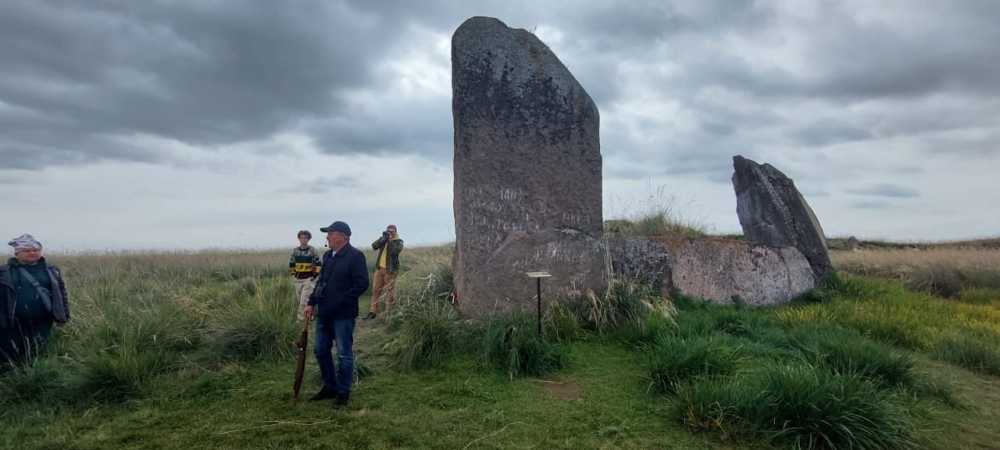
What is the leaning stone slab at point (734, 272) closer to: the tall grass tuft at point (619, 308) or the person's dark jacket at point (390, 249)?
the tall grass tuft at point (619, 308)

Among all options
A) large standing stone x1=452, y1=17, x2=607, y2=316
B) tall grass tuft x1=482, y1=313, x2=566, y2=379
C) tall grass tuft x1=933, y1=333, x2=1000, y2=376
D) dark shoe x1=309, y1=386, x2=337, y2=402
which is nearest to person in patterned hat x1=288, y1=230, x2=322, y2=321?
large standing stone x1=452, y1=17, x2=607, y2=316

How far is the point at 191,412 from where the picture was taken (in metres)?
4.54

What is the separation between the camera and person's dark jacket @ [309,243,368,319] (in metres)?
4.75

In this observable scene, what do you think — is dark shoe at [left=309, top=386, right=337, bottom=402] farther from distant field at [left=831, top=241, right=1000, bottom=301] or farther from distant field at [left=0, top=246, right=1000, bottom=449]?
distant field at [left=831, top=241, right=1000, bottom=301]

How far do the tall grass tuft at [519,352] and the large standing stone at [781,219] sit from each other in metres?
5.09

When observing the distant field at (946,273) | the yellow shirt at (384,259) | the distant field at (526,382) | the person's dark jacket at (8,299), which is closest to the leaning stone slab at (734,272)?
the distant field at (526,382)

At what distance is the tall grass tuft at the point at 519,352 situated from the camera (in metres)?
5.39

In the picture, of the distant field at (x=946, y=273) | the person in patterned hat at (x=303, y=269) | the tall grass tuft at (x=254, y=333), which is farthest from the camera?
the distant field at (x=946, y=273)

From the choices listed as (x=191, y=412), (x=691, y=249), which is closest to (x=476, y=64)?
(x=691, y=249)

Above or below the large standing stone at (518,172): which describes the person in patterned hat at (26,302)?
below

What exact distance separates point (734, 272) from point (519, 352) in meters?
4.41

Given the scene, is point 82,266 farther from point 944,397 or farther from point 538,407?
point 944,397

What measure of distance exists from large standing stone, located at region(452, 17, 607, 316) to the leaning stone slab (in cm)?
142


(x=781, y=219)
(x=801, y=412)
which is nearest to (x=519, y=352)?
(x=801, y=412)
